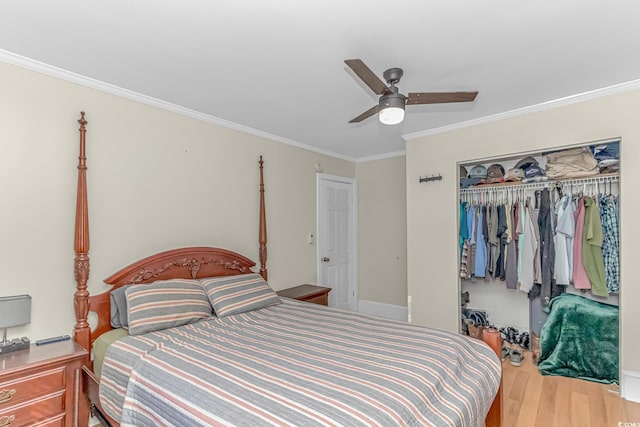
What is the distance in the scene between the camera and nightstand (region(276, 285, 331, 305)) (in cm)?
347

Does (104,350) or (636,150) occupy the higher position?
(636,150)

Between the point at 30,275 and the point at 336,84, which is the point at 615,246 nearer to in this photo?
the point at 336,84

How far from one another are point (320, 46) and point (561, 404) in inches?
124

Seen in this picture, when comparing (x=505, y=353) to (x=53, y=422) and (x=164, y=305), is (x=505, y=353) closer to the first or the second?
(x=164, y=305)

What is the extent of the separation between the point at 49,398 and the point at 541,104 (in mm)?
4194

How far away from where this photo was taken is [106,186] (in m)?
2.44

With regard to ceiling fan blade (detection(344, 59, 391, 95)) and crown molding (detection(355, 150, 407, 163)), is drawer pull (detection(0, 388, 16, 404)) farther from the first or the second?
crown molding (detection(355, 150, 407, 163))


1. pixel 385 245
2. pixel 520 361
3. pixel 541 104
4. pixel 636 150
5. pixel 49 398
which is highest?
pixel 541 104

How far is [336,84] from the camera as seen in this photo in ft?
7.97

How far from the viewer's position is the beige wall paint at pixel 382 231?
15.1 ft

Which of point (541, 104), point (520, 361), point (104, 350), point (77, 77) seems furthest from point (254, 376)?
point (541, 104)

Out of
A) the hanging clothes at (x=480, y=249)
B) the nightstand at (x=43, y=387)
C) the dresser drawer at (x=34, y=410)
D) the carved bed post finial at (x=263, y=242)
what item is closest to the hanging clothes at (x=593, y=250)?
the hanging clothes at (x=480, y=249)

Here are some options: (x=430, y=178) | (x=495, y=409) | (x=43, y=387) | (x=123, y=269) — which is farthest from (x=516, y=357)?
(x=43, y=387)

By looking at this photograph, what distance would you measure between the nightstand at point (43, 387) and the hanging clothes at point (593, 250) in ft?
12.9
